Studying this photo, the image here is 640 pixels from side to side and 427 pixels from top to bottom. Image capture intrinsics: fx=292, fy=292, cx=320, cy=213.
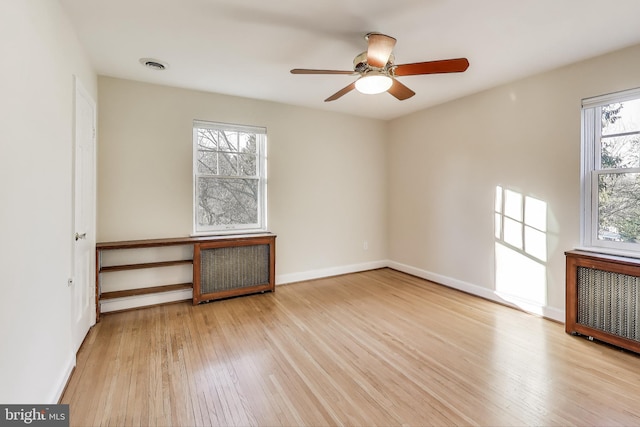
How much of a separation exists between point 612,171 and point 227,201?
409 centimetres

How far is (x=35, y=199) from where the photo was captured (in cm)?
154

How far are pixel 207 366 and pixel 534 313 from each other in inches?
129

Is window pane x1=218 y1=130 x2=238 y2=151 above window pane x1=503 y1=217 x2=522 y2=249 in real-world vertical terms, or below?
above

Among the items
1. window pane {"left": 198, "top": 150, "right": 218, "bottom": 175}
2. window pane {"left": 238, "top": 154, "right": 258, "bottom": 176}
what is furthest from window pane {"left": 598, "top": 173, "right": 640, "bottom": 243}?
window pane {"left": 198, "top": 150, "right": 218, "bottom": 175}

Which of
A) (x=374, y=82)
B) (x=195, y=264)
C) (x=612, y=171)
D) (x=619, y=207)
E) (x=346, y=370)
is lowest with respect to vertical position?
(x=346, y=370)

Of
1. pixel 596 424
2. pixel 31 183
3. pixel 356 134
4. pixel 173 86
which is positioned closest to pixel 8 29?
pixel 31 183

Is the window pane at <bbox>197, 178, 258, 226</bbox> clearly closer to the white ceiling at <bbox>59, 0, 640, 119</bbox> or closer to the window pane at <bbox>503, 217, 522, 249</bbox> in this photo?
the white ceiling at <bbox>59, 0, 640, 119</bbox>

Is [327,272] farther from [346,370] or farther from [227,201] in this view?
[346,370]

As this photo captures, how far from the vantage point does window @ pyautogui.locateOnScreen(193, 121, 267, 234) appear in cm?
372

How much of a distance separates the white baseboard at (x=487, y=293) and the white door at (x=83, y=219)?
13.4 ft

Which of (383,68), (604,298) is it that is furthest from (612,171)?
(383,68)

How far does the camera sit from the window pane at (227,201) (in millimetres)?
3752

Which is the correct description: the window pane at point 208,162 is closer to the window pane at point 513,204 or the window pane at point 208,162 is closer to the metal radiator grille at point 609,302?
the window pane at point 513,204

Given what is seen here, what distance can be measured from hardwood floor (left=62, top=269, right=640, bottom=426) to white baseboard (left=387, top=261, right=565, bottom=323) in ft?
0.45
